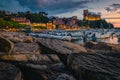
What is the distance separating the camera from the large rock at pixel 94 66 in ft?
18.1

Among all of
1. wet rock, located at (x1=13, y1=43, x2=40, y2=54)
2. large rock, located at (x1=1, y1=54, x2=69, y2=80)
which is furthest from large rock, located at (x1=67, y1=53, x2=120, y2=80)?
wet rock, located at (x1=13, y1=43, x2=40, y2=54)

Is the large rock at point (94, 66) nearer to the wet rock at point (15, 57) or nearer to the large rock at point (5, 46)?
the wet rock at point (15, 57)

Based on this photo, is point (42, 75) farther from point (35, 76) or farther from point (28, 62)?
point (28, 62)

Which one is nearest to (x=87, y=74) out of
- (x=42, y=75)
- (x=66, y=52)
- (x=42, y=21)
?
(x=42, y=75)

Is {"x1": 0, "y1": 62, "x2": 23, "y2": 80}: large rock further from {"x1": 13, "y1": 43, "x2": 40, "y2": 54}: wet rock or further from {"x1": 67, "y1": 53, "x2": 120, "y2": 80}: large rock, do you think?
{"x1": 13, "y1": 43, "x2": 40, "y2": 54}: wet rock

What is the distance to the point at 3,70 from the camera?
18.6ft

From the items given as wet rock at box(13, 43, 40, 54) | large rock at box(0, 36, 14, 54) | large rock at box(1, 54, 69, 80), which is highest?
large rock at box(0, 36, 14, 54)

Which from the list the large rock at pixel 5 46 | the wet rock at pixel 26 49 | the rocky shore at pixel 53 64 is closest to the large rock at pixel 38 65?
the rocky shore at pixel 53 64

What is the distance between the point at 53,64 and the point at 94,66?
4.91ft

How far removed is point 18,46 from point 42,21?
164596 mm

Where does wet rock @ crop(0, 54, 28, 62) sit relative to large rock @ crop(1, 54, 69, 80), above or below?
above

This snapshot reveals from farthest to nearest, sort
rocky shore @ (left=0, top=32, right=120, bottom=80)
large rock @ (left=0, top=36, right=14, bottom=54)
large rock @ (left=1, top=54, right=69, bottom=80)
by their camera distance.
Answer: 1. large rock @ (left=0, top=36, right=14, bottom=54)
2. large rock @ (left=1, top=54, right=69, bottom=80)
3. rocky shore @ (left=0, top=32, right=120, bottom=80)

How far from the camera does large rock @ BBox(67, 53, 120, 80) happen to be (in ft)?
18.1

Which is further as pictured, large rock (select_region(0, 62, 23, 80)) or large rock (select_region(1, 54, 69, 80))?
large rock (select_region(1, 54, 69, 80))
